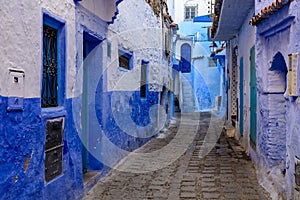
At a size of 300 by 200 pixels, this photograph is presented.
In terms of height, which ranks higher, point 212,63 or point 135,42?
point 212,63

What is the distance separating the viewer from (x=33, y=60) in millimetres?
3646

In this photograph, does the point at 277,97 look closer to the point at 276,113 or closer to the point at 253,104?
the point at 276,113

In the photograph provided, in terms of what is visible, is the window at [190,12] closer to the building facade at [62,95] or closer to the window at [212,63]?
the window at [212,63]

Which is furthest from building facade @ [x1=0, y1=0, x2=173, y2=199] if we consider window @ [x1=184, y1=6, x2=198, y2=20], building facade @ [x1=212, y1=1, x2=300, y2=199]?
→ window @ [x1=184, y1=6, x2=198, y2=20]

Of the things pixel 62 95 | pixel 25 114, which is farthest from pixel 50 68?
pixel 25 114

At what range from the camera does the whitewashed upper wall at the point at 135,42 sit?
7.07 metres

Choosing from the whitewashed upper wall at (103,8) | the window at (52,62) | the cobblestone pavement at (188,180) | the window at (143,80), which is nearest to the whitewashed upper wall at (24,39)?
the window at (52,62)

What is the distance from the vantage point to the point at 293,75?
425cm

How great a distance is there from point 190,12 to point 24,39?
3061cm

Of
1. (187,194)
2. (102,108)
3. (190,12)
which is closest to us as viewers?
(187,194)

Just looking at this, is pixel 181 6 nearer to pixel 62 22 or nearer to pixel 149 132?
pixel 149 132

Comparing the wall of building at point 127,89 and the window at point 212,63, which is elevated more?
the window at point 212,63

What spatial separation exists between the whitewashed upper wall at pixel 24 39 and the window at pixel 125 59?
357cm

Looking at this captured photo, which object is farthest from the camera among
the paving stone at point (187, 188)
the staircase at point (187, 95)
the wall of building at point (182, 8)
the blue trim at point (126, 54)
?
the wall of building at point (182, 8)
